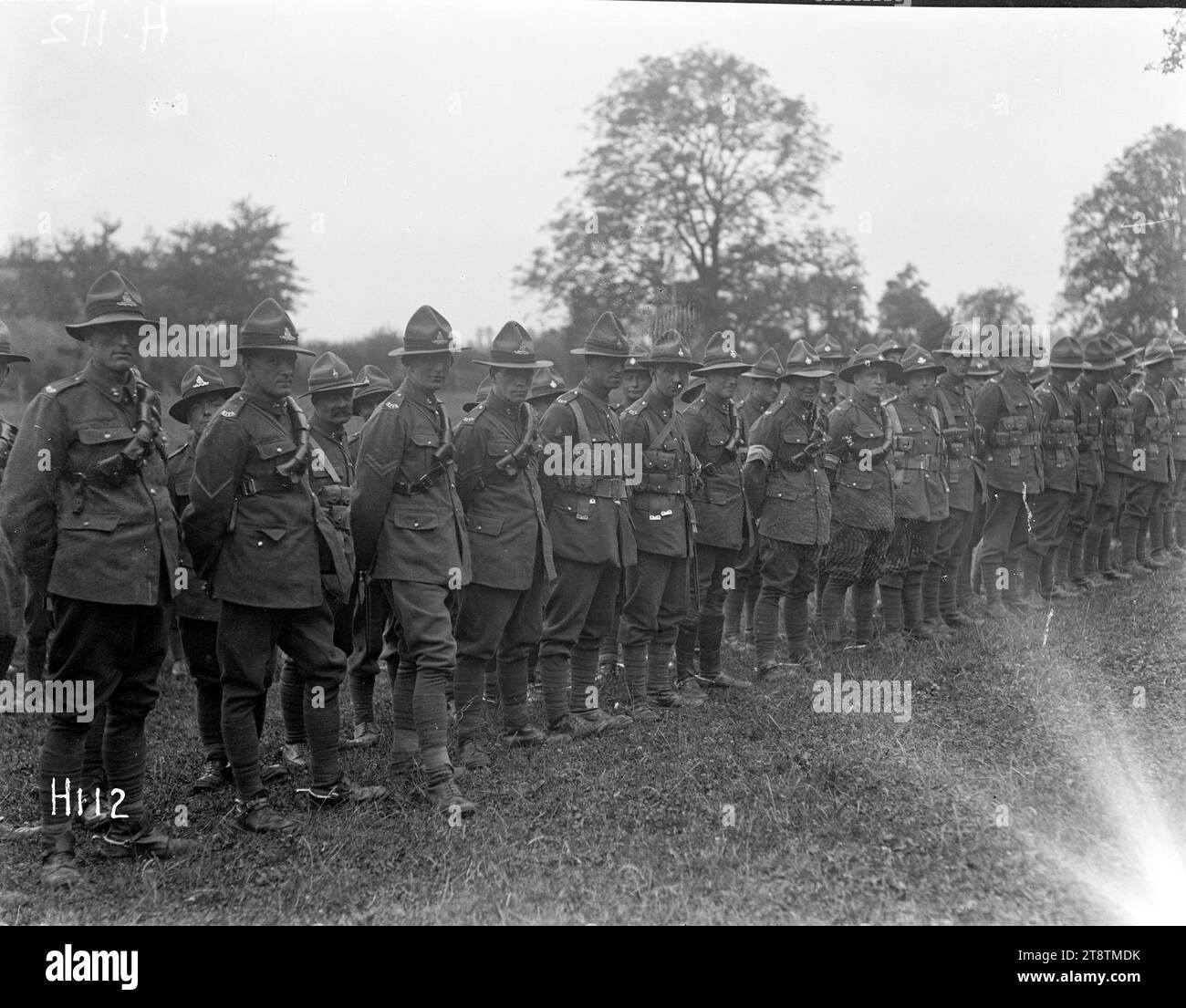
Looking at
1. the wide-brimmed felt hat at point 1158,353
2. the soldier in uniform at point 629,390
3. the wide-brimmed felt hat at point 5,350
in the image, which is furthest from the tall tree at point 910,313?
the wide-brimmed felt hat at point 5,350

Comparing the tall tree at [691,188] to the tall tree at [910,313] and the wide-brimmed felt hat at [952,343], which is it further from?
the wide-brimmed felt hat at [952,343]

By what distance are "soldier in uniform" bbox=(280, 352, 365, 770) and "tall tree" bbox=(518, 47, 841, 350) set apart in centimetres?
1024

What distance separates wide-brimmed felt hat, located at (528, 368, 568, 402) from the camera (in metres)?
9.12

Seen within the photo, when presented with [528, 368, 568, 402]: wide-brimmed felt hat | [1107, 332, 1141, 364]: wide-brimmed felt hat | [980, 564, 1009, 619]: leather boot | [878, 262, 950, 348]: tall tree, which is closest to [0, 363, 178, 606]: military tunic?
[528, 368, 568, 402]: wide-brimmed felt hat

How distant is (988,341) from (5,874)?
9.89 m

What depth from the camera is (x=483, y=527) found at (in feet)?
22.2

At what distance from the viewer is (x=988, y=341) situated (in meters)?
11.4

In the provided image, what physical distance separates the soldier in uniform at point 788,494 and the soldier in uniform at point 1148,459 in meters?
5.17

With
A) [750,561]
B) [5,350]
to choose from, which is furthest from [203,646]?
[750,561]

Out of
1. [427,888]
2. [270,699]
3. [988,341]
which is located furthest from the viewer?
[988,341]

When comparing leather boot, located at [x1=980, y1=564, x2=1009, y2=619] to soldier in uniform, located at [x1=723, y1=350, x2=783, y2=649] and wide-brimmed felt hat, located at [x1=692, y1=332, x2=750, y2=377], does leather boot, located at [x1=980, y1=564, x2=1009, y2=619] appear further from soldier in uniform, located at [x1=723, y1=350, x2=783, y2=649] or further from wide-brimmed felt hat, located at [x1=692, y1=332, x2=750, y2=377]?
wide-brimmed felt hat, located at [x1=692, y1=332, x2=750, y2=377]

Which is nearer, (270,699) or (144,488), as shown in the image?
(144,488)
